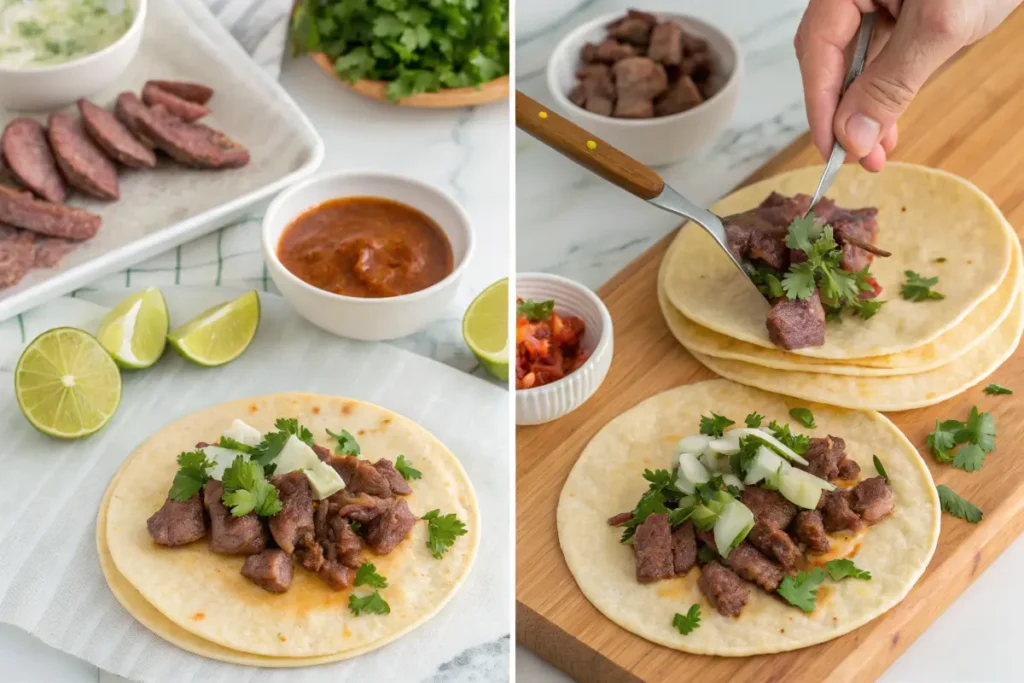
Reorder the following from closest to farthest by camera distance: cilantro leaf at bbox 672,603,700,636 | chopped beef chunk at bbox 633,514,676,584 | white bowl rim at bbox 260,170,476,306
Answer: cilantro leaf at bbox 672,603,700,636, chopped beef chunk at bbox 633,514,676,584, white bowl rim at bbox 260,170,476,306

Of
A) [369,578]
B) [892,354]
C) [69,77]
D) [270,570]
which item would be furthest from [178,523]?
[892,354]

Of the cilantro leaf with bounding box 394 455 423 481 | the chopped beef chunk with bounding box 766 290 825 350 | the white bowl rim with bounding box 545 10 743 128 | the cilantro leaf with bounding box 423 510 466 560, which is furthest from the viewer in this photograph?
the white bowl rim with bounding box 545 10 743 128

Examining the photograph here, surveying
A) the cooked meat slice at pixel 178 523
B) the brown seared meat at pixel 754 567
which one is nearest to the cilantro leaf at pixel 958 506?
the brown seared meat at pixel 754 567

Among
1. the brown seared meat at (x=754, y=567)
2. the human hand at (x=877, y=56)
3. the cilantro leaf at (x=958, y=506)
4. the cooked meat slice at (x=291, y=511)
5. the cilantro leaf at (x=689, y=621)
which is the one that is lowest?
the cooked meat slice at (x=291, y=511)

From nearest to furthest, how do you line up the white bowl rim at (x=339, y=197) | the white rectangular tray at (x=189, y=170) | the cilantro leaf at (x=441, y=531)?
the cilantro leaf at (x=441, y=531) → the white bowl rim at (x=339, y=197) → the white rectangular tray at (x=189, y=170)

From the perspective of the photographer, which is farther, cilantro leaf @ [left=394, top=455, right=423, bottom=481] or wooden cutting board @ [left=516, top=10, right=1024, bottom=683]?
cilantro leaf @ [left=394, top=455, right=423, bottom=481]

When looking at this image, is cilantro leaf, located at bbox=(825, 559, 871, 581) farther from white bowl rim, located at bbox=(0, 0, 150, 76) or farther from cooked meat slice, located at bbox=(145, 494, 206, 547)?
white bowl rim, located at bbox=(0, 0, 150, 76)

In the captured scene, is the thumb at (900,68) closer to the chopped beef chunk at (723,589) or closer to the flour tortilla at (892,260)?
the flour tortilla at (892,260)

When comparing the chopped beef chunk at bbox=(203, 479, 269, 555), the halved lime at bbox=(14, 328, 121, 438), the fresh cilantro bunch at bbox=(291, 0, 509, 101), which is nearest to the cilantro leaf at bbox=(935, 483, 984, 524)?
the chopped beef chunk at bbox=(203, 479, 269, 555)
